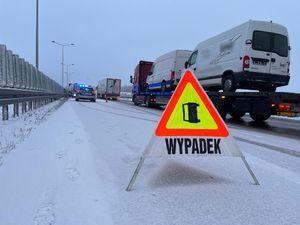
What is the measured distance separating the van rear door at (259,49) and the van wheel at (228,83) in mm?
1129

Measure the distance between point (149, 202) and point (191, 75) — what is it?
168 centimetres

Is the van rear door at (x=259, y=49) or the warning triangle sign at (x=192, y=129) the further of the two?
the van rear door at (x=259, y=49)

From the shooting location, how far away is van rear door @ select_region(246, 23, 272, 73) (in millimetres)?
13562

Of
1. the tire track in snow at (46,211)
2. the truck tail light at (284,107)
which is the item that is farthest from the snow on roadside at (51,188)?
the truck tail light at (284,107)

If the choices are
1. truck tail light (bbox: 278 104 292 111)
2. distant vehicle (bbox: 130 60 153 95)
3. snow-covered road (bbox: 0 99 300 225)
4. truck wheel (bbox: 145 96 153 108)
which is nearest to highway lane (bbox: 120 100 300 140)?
truck tail light (bbox: 278 104 292 111)

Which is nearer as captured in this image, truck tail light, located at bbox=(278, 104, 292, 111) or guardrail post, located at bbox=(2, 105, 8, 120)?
guardrail post, located at bbox=(2, 105, 8, 120)

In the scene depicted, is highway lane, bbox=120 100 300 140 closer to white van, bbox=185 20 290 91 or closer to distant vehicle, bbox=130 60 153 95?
white van, bbox=185 20 290 91

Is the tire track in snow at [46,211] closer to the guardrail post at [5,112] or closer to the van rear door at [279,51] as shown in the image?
the guardrail post at [5,112]

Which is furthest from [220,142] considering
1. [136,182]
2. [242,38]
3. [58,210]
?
[242,38]

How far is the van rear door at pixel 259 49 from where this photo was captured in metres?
13.6

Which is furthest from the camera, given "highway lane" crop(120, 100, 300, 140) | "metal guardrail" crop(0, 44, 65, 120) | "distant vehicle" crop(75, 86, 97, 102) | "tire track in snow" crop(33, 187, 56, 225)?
"distant vehicle" crop(75, 86, 97, 102)

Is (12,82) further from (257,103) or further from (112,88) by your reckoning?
(112,88)

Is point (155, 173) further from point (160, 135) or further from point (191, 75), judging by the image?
point (191, 75)

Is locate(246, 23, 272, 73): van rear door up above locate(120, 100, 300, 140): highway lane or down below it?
above
